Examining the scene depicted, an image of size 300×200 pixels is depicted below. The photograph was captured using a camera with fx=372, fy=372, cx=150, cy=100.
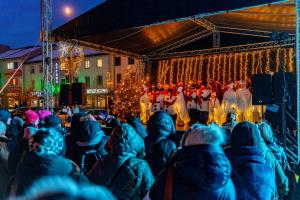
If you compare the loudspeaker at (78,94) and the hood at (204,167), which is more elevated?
the loudspeaker at (78,94)

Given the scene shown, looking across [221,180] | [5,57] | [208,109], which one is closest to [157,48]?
[208,109]

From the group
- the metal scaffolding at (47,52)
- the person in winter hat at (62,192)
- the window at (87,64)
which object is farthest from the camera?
the window at (87,64)

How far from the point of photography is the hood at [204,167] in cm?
224

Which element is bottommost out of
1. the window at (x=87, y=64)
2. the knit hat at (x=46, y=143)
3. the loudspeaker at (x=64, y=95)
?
the knit hat at (x=46, y=143)

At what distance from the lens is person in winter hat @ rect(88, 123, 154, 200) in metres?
2.86

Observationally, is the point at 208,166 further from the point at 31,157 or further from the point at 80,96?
the point at 80,96

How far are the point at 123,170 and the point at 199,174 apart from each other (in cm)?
80

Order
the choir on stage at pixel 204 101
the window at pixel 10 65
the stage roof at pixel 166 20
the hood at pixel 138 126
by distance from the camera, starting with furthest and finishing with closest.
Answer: the window at pixel 10 65 → the choir on stage at pixel 204 101 → the stage roof at pixel 166 20 → the hood at pixel 138 126

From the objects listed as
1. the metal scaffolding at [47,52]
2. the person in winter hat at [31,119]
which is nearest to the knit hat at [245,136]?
the person in winter hat at [31,119]

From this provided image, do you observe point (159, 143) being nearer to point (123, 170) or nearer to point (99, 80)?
point (123, 170)

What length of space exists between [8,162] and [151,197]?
1661 mm

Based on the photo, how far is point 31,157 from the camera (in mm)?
2225

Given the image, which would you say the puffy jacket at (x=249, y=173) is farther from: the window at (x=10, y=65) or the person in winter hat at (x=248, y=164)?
the window at (x=10, y=65)

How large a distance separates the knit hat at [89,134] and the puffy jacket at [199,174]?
1.57 meters
